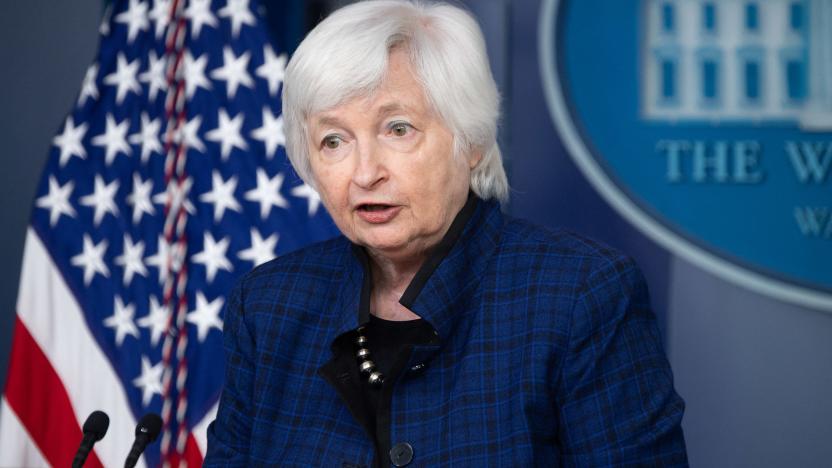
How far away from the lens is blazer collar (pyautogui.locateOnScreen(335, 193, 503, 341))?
144 centimetres

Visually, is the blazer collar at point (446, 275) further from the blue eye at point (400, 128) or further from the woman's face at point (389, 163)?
the blue eye at point (400, 128)

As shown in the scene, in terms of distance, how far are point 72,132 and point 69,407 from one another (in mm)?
695

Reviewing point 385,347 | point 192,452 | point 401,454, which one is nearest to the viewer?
point 401,454

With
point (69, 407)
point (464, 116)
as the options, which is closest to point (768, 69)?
point (464, 116)

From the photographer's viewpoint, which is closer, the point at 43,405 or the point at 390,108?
the point at 390,108

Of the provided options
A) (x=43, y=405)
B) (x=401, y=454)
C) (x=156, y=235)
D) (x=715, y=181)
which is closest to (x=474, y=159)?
(x=401, y=454)

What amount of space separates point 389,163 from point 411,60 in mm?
156

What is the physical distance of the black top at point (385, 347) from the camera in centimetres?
143

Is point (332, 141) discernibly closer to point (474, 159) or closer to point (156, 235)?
point (474, 159)

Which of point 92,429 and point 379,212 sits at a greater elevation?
point 379,212

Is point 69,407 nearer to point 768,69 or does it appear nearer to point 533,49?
point 533,49

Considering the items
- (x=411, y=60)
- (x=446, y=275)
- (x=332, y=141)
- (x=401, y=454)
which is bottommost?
(x=401, y=454)

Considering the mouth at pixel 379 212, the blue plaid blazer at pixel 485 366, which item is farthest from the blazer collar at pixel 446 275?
the mouth at pixel 379 212

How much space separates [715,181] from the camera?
2.33 metres
